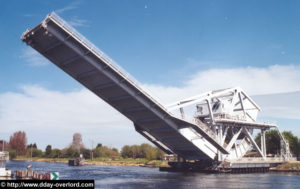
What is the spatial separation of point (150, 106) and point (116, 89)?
4071mm

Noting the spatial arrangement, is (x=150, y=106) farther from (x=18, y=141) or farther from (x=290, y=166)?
(x=18, y=141)

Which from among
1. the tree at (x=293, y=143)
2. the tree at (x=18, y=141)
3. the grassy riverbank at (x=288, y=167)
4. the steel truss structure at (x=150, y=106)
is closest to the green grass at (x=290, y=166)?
the grassy riverbank at (x=288, y=167)

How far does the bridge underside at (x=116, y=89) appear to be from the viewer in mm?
26953

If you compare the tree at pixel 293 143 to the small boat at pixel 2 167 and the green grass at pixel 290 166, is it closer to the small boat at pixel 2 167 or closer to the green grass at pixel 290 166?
the green grass at pixel 290 166

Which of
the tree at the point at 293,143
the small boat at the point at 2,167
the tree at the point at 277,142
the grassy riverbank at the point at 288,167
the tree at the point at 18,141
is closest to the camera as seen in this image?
the small boat at the point at 2,167

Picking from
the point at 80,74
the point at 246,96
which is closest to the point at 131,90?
the point at 80,74

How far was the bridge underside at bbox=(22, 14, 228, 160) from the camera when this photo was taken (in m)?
27.0

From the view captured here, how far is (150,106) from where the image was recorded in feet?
110

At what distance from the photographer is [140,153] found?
3723 inches

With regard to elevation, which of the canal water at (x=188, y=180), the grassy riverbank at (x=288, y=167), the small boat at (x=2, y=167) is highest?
the small boat at (x=2, y=167)

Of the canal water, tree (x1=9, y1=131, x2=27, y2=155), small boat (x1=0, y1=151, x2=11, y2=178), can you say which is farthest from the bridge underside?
tree (x1=9, y1=131, x2=27, y2=155)

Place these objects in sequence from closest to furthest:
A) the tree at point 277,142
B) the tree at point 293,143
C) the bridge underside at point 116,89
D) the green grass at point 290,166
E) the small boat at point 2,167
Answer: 1. the bridge underside at point 116,89
2. the small boat at point 2,167
3. the green grass at point 290,166
4. the tree at point 293,143
5. the tree at point 277,142

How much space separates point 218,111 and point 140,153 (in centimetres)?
5366

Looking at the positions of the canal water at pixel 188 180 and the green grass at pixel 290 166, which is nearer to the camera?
the canal water at pixel 188 180
